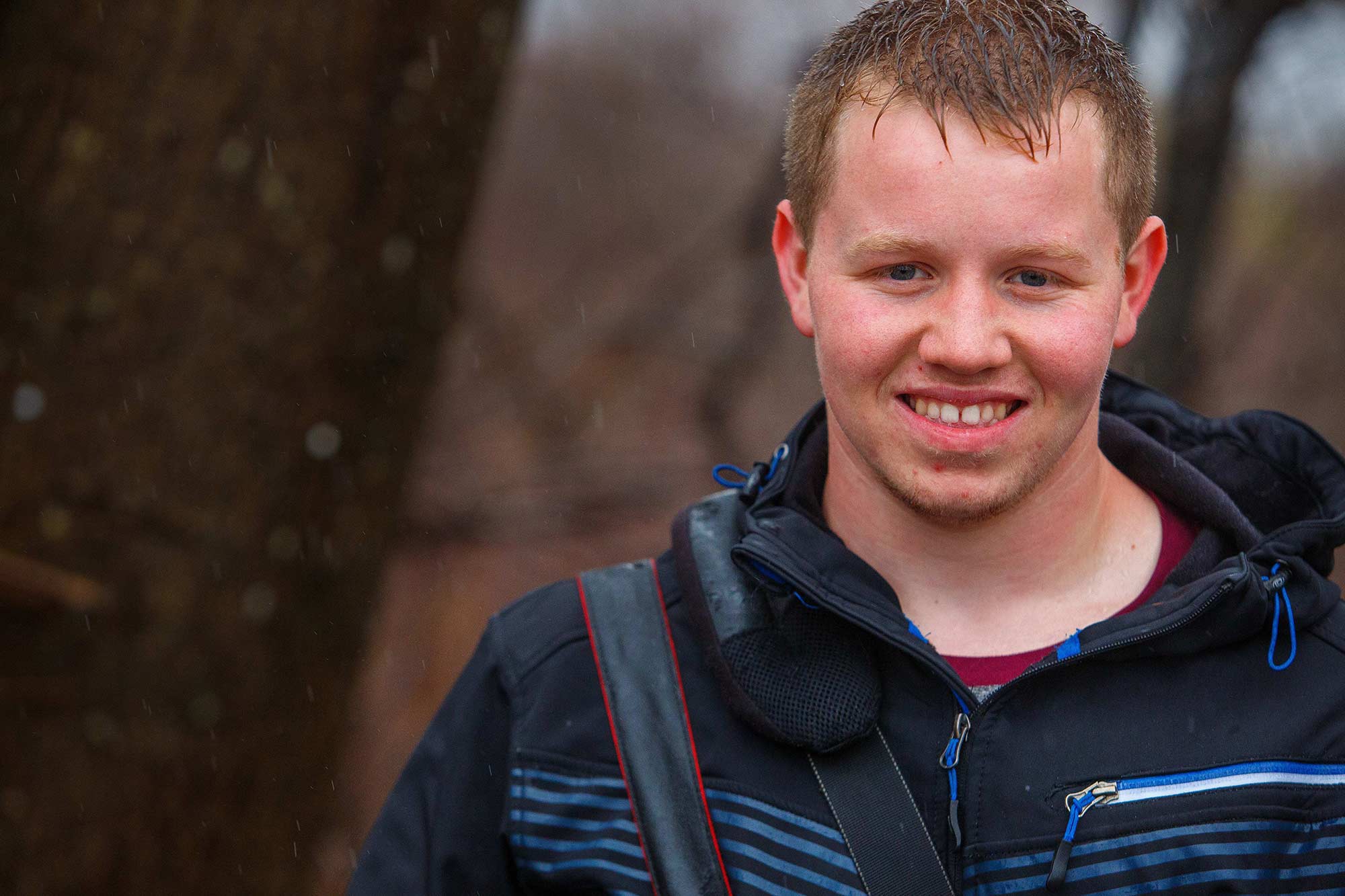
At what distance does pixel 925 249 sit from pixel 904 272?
7 cm

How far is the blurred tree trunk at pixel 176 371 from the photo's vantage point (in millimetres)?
3037

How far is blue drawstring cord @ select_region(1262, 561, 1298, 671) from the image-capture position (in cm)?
203

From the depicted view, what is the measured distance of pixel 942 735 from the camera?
6.60 feet

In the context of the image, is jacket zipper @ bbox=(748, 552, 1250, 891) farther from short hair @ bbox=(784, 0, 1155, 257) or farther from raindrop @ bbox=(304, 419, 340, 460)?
raindrop @ bbox=(304, 419, 340, 460)

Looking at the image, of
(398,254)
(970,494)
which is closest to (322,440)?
(398,254)

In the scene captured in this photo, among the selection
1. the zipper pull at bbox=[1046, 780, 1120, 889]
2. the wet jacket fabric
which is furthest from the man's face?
the zipper pull at bbox=[1046, 780, 1120, 889]

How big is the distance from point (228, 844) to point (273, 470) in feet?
3.02

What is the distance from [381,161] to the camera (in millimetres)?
3188

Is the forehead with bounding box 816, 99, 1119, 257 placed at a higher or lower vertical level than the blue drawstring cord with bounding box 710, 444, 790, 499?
higher

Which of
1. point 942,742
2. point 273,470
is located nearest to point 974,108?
point 942,742

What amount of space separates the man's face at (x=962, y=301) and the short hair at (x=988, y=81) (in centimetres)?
3

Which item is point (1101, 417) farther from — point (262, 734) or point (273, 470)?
point (262, 734)

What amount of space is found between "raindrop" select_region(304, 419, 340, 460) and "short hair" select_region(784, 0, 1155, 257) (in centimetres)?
145

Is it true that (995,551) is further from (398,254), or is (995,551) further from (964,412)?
(398,254)
